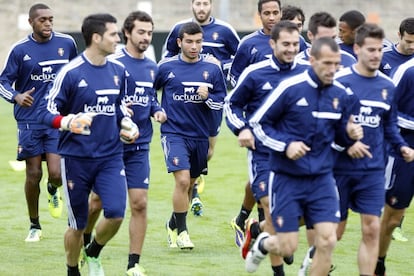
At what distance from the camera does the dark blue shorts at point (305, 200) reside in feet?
28.2

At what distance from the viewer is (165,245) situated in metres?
11.9

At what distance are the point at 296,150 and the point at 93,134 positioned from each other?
1.85 m

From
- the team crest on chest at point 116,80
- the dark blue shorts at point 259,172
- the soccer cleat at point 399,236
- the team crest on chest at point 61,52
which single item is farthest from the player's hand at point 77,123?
the soccer cleat at point 399,236

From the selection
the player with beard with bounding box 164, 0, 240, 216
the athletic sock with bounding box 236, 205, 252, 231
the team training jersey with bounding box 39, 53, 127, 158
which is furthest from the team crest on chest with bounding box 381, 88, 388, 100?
the player with beard with bounding box 164, 0, 240, 216

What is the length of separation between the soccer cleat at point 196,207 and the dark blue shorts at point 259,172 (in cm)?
356

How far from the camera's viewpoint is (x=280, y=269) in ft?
32.1

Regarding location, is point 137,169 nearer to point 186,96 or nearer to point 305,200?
point 186,96

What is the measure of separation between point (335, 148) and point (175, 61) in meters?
3.20

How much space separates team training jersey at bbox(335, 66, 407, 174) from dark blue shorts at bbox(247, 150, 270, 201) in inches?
39.6

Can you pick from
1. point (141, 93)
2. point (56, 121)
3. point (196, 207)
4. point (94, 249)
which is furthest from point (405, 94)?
point (196, 207)

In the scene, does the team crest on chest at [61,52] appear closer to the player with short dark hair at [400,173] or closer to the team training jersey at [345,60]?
the team training jersey at [345,60]

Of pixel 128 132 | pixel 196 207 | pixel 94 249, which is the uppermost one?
pixel 128 132

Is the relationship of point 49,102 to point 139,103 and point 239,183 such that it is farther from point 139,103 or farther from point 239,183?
point 239,183

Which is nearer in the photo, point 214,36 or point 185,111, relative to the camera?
point 185,111
